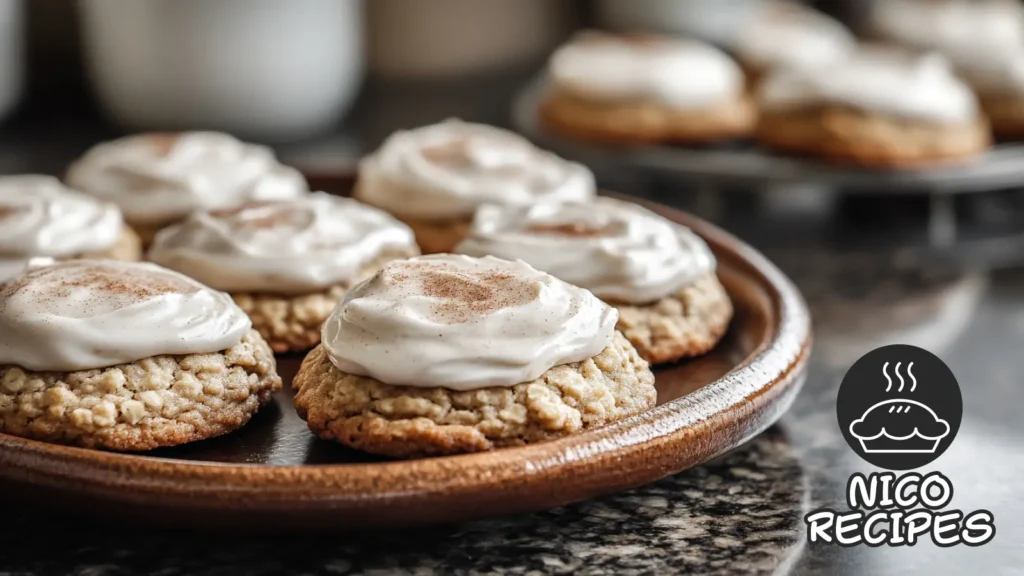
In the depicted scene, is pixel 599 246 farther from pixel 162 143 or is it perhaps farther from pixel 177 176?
pixel 162 143

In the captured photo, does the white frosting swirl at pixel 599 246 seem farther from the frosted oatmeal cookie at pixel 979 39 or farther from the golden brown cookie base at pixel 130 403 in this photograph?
the frosted oatmeal cookie at pixel 979 39

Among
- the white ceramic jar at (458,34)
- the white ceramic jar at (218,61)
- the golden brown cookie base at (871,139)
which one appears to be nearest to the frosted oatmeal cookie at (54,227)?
the white ceramic jar at (218,61)

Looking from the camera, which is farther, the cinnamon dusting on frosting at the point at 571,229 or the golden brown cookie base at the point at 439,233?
the golden brown cookie base at the point at 439,233

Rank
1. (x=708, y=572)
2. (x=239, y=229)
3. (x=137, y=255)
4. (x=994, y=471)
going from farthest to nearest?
(x=137, y=255) < (x=239, y=229) < (x=994, y=471) < (x=708, y=572)

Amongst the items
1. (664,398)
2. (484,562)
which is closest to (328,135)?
(664,398)

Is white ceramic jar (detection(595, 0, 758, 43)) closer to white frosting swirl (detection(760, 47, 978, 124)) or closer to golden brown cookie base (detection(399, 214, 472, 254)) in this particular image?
white frosting swirl (detection(760, 47, 978, 124))

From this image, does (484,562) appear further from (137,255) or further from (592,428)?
(137,255)
